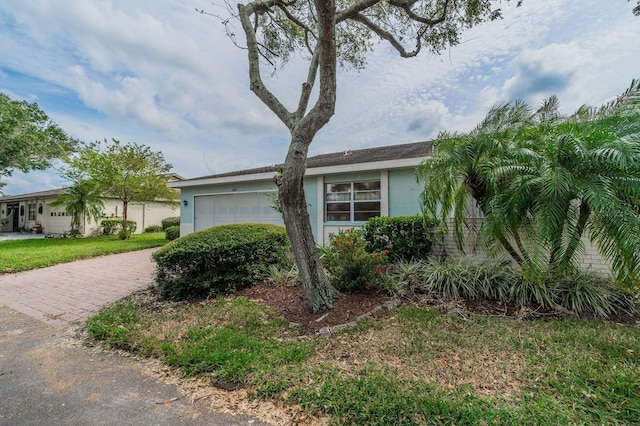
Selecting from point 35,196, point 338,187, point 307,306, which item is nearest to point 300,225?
point 307,306

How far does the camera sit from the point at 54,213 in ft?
69.8

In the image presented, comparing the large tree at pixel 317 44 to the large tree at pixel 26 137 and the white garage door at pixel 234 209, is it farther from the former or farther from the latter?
the large tree at pixel 26 137

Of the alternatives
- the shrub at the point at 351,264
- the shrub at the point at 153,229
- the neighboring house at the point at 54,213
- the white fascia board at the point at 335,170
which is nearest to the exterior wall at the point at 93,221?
the neighboring house at the point at 54,213

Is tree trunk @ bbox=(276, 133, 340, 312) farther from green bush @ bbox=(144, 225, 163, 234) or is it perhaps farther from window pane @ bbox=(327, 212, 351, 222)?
green bush @ bbox=(144, 225, 163, 234)

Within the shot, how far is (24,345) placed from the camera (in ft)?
13.1

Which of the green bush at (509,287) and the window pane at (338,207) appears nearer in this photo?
the green bush at (509,287)

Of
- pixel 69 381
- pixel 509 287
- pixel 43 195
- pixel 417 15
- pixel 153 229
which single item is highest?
pixel 417 15

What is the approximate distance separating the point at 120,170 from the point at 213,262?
13.0m

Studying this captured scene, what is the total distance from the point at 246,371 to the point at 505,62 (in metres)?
8.99

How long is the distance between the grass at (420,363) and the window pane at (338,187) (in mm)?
5698

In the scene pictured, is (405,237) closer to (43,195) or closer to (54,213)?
(54,213)

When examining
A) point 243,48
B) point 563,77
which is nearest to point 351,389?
point 243,48

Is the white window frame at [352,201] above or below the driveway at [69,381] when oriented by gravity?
above

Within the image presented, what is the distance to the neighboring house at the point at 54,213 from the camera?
65.5 ft
